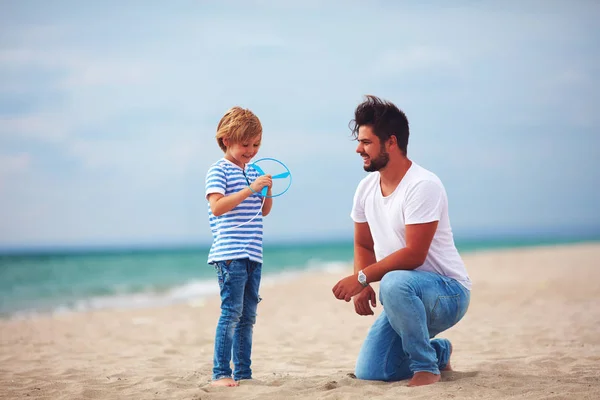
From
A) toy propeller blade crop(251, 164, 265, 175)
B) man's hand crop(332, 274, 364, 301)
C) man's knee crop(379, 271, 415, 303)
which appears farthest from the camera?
toy propeller blade crop(251, 164, 265, 175)

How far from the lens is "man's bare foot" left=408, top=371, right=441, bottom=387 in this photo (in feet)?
11.0

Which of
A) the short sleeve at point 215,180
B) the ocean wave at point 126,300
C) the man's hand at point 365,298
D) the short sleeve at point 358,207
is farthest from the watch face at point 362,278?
the ocean wave at point 126,300

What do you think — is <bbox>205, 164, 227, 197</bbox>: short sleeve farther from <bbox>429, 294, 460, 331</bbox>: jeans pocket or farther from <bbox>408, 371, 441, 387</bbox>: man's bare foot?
<bbox>408, 371, 441, 387</bbox>: man's bare foot

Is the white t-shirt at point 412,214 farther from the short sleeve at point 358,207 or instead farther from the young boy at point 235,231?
the young boy at point 235,231

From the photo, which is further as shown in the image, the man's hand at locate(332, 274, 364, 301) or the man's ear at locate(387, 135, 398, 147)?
the man's ear at locate(387, 135, 398, 147)

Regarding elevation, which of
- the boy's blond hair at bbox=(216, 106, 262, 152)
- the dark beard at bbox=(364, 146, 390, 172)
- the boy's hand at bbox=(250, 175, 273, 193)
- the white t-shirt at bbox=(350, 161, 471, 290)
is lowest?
the white t-shirt at bbox=(350, 161, 471, 290)

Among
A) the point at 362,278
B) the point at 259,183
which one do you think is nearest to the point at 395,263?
the point at 362,278

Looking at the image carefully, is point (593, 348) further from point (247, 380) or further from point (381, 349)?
point (247, 380)

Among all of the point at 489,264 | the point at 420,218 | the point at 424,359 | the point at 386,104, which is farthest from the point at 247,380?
the point at 489,264

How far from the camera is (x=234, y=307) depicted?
11.6 feet

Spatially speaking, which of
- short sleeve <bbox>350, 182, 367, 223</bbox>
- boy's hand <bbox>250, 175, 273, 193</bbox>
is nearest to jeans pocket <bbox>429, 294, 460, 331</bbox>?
short sleeve <bbox>350, 182, 367, 223</bbox>

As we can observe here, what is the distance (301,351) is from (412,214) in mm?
2365

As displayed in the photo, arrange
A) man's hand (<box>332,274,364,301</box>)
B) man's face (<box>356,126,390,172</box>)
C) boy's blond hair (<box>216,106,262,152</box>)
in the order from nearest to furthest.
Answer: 1. man's hand (<box>332,274,364,301</box>)
2. man's face (<box>356,126,390,172</box>)
3. boy's blond hair (<box>216,106,262,152</box>)

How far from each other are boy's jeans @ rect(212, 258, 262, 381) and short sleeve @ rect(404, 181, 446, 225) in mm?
946
